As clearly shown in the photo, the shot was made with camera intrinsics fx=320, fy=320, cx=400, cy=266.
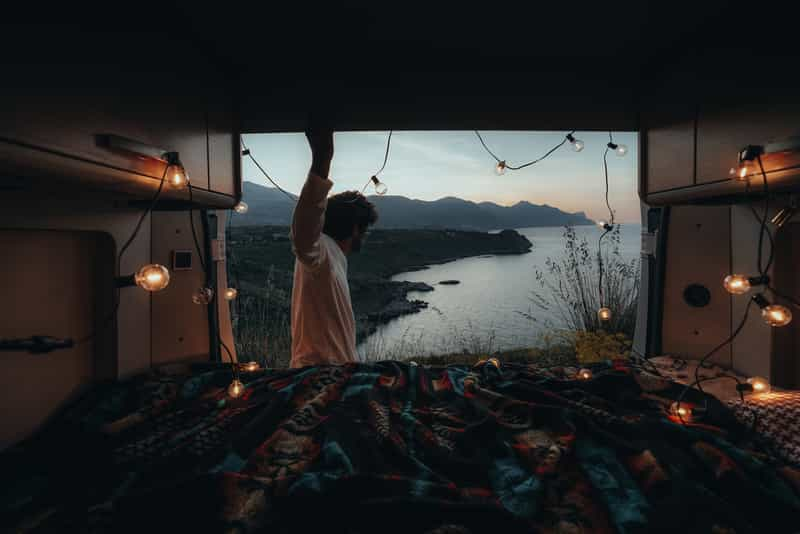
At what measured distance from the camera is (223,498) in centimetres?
74

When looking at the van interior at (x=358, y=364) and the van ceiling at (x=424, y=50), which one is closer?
the van interior at (x=358, y=364)

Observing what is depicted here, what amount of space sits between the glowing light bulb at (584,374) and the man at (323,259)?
1.18 m

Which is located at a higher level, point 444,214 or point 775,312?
point 444,214

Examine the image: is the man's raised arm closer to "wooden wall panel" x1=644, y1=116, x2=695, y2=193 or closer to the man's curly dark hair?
the man's curly dark hair

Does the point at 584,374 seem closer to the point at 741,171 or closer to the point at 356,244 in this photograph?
the point at 741,171

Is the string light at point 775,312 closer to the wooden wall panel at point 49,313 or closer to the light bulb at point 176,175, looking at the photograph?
the light bulb at point 176,175

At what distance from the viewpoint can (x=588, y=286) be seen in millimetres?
3445

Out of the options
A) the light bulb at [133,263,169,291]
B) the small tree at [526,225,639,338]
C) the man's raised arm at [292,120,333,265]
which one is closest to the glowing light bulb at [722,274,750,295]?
the man's raised arm at [292,120,333,265]

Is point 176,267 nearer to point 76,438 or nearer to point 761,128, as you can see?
point 76,438

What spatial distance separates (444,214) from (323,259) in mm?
3126

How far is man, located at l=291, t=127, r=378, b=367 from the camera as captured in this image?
1383 mm

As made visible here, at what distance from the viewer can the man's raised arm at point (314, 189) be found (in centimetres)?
137

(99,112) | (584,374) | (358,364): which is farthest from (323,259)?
(584,374)

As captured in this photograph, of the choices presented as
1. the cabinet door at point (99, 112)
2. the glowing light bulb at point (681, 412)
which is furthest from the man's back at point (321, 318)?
the glowing light bulb at point (681, 412)
